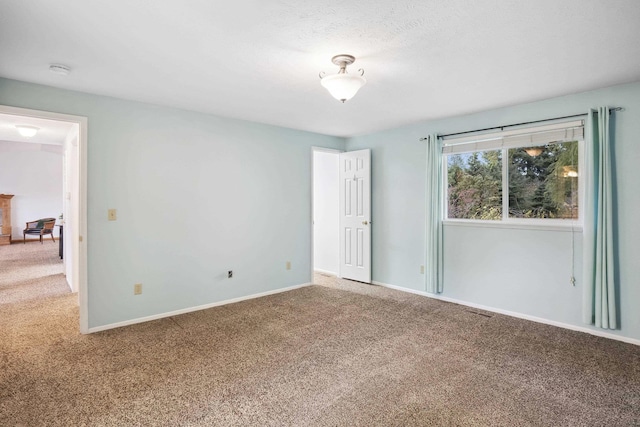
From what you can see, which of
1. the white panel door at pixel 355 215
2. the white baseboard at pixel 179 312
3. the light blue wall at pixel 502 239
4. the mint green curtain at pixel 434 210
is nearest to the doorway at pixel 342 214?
the white panel door at pixel 355 215

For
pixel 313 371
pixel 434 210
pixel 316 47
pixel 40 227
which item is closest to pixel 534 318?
pixel 434 210

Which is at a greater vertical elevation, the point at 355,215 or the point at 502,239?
the point at 355,215

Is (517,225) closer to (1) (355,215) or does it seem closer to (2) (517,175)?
(2) (517,175)

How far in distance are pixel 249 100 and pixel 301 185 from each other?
1.79 m

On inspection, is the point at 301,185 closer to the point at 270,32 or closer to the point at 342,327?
the point at 342,327

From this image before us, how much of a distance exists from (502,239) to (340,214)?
253cm

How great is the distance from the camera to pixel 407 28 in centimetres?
217

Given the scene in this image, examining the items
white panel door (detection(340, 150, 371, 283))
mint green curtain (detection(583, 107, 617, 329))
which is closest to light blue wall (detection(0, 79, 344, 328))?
white panel door (detection(340, 150, 371, 283))

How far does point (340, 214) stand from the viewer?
5.86m

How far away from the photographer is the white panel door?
5.43 metres

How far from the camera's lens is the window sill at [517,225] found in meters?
3.57

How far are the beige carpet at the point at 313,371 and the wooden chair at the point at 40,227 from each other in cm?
673

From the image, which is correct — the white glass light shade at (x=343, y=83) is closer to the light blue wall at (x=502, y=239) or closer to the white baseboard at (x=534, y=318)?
the light blue wall at (x=502, y=239)

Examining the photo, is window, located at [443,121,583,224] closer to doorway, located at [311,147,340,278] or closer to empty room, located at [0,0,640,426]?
empty room, located at [0,0,640,426]
